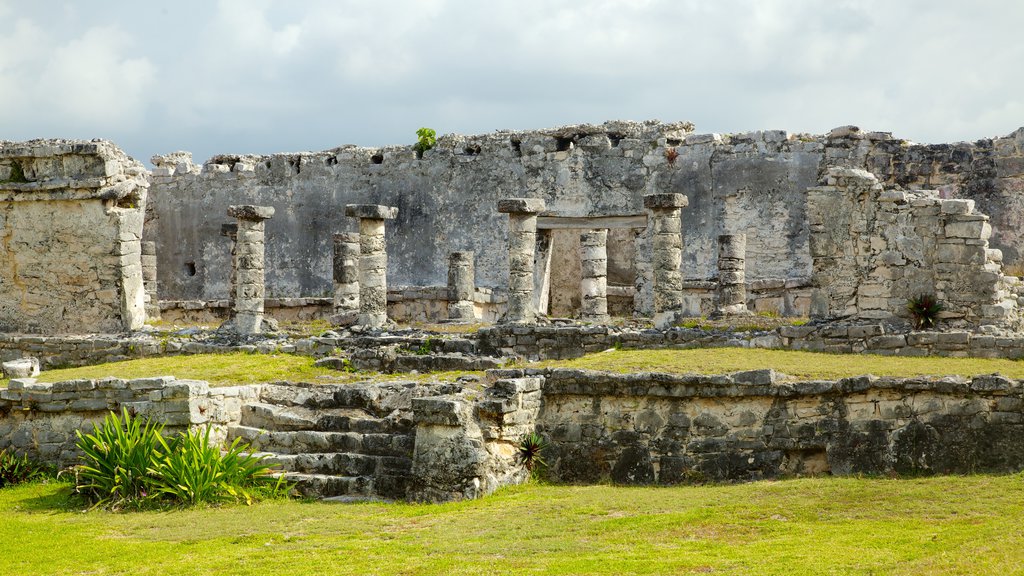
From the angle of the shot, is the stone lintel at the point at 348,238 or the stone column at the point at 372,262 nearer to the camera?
the stone column at the point at 372,262

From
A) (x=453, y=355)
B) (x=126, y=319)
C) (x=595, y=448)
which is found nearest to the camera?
(x=595, y=448)

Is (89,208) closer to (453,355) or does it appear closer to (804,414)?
(453,355)

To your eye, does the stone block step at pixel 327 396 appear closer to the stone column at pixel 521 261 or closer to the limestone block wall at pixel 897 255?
the stone column at pixel 521 261

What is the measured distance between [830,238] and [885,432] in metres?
6.10

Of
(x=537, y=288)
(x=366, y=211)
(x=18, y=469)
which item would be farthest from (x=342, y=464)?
(x=537, y=288)

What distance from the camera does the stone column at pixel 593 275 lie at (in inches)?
934

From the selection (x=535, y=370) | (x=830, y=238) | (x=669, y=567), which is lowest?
(x=669, y=567)

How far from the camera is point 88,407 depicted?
46.1ft

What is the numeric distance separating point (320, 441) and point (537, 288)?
47.2 feet

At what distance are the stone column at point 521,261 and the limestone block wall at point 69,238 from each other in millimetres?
6584

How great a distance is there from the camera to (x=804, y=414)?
1259cm

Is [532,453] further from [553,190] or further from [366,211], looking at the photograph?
[553,190]

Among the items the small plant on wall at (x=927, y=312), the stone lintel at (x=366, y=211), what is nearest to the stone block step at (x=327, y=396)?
the stone lintel at (x=366, y=211)

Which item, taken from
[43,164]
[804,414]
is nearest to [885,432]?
[804,414]
